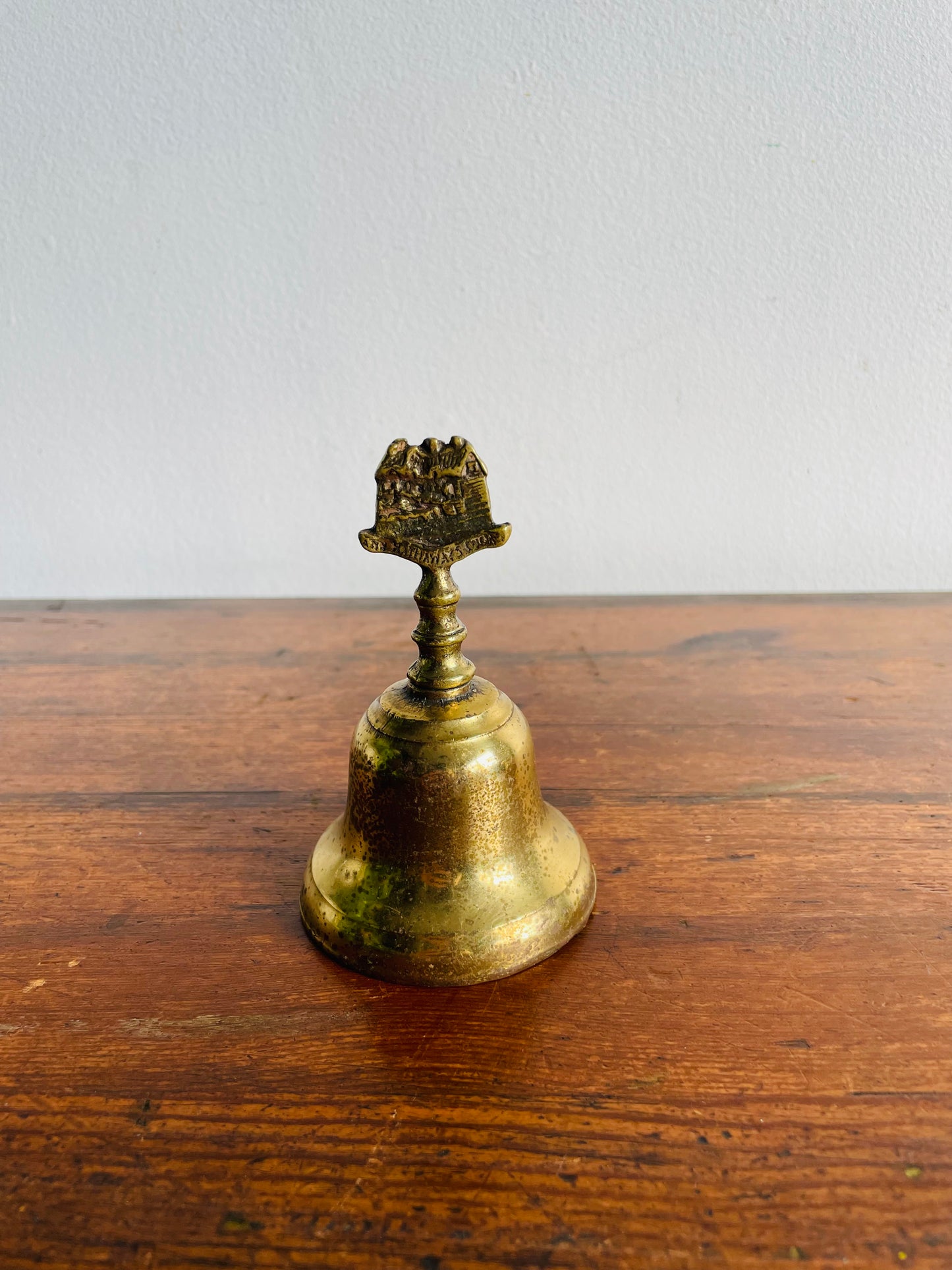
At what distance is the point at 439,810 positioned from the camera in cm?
60

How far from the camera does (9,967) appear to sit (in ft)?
2.01

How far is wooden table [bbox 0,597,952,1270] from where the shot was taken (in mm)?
433

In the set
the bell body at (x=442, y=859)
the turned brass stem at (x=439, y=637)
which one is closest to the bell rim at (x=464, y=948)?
the bell body at (x=442, y=859)

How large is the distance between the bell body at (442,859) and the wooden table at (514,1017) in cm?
2

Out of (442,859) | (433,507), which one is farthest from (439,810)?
(433,507)

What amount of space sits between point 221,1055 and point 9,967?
0.59 ft

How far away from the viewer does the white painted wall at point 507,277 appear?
52.6 inches

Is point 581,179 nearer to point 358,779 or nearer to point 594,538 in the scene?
point 594,538

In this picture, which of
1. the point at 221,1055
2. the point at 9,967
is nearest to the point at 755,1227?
the point at 221,1055

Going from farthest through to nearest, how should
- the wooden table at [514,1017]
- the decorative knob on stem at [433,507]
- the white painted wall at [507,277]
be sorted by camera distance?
the white painted wall at [507,277] → the decorative knob on stem at [433,507] → the wooden table at [514,1017]

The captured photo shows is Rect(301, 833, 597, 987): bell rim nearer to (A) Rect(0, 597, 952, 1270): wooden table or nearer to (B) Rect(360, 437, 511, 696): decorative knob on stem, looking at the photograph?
(A) Rect(0, 597, 952, 1270): wooden table

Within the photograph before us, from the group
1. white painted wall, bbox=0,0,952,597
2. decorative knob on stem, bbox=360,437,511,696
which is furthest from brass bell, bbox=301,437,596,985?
white painted wall, bbox=0,0,952,597

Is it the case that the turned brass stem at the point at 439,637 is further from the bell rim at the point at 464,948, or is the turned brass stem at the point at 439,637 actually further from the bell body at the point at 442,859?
the bell rim at the point at 464,948

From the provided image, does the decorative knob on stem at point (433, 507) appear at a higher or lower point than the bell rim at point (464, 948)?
higher
